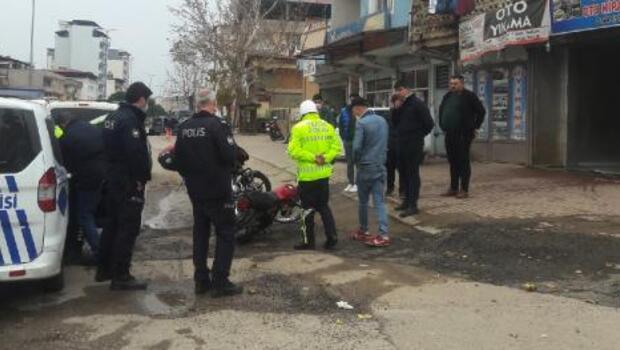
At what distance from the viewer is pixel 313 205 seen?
9.03 m

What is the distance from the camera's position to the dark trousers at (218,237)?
23.0ft

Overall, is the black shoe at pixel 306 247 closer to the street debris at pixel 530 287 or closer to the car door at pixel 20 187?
the street debris at pixel 530 287

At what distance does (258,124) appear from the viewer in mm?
53719

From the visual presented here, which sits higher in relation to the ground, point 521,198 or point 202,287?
point 521,198

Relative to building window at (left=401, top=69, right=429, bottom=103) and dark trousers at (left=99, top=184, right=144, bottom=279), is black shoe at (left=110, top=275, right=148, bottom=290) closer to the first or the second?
dark trousers at (left=99, top=184, right=144, bottom=279)

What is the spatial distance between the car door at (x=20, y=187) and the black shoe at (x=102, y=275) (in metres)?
1.17

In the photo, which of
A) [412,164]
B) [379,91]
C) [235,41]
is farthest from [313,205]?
[235,41]

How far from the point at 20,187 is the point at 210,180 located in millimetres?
1551

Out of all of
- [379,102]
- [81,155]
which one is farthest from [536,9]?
[379,102]

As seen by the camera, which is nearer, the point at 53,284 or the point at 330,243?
the point at 53,284

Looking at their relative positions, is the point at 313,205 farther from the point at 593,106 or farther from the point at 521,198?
the point at 593,106

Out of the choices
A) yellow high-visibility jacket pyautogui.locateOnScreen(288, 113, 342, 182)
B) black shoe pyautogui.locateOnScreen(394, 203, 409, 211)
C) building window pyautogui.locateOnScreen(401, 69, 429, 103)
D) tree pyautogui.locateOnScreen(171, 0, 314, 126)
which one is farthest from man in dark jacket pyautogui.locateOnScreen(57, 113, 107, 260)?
tree pyautogui.locateOnScreen(171, 0, 314, 126)

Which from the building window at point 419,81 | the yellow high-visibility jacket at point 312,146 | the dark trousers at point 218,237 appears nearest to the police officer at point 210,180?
the dark trousers at point 218,237

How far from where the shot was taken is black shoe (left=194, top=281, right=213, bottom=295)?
709 cm
